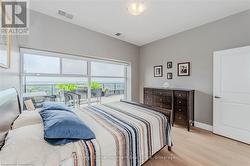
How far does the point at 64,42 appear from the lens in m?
3.03

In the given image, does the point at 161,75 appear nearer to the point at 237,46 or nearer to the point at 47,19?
the point at 237,46

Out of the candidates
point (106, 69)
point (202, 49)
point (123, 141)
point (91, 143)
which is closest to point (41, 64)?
point (106, 69)

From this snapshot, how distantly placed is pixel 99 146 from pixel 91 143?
0.26ft

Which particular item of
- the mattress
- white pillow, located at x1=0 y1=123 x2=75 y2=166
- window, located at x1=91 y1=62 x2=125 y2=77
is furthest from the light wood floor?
window, located at x1=91 y1=62 x2=125 y2=77

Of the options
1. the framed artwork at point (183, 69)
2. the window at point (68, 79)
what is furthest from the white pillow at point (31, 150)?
the framed artwork at point (183, 69)

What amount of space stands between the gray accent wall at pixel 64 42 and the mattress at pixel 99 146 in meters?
1.37

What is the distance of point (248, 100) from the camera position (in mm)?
2375

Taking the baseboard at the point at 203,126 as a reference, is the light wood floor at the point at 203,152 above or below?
below

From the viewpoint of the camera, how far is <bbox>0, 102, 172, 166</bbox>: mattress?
0.88 m

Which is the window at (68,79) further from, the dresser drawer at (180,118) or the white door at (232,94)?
the white door at (232,94)

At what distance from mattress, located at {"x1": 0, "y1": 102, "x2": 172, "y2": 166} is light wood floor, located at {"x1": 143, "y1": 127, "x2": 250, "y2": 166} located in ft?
1.23

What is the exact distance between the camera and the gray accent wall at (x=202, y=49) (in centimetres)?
266

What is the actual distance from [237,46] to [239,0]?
35.4 inches

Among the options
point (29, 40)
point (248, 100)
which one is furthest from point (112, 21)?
point (248, 100)
